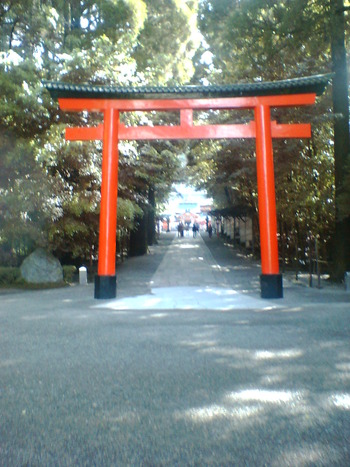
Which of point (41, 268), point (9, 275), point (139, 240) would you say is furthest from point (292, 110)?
point (139, 240)

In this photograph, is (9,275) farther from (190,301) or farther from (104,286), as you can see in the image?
(190,301)

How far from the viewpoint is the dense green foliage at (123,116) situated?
13.6m

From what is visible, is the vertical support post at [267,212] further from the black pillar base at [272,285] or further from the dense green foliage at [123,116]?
the dense green foliage at [123,116]

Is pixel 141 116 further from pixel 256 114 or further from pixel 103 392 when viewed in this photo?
pixel 103 392

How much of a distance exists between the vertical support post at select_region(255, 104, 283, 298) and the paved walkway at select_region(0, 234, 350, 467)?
191 cm

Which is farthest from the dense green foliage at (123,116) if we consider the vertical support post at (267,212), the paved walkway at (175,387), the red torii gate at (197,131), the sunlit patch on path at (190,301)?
the paved walkway at (175,387)

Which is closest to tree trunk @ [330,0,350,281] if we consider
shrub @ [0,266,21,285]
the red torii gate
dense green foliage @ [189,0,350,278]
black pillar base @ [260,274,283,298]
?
dense green foliage @ [189,0,350,278]

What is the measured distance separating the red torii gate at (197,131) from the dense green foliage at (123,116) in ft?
6.82

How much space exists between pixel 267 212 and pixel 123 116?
5460mm

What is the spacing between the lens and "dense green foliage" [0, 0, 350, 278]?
1361 cm

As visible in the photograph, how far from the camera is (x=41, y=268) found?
592 inches

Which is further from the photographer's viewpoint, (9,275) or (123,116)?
(9,275)

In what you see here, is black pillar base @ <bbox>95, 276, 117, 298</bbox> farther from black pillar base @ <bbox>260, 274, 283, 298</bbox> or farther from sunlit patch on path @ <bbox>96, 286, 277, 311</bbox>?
black pillar base @ <bbox>260, 274, 283, 298</bbox>

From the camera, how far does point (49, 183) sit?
13758mm
